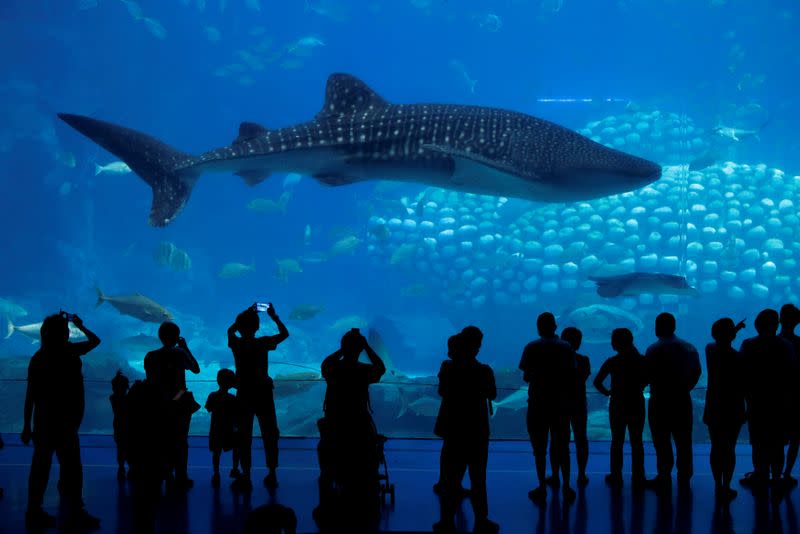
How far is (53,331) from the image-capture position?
10.8ft

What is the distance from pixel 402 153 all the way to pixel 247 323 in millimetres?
2409

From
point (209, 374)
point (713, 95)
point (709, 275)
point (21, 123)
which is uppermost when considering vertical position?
point (713, 95)

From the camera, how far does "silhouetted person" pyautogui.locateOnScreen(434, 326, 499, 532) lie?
3123 mm

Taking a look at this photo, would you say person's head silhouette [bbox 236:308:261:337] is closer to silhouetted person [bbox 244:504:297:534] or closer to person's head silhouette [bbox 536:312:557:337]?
person's head silhouette [bbox 536:312:557:337]

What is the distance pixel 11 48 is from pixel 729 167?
44.3 metres

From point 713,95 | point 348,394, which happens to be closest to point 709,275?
point 348,394

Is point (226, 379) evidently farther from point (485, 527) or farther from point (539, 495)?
point (539, 495)

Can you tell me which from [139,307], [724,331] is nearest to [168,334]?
[724,331]

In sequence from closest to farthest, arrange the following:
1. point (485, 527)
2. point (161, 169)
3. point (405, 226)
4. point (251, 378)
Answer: point (485, 527) → point (251, 378) → point (161, 169) → point (405, 226)

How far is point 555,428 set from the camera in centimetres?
377

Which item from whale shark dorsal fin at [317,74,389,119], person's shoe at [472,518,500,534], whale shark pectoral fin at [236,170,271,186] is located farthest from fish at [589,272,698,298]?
person's shoe at [472,518,500,534]

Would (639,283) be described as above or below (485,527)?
above

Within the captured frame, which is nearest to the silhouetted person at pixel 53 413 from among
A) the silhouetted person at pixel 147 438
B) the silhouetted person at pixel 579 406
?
the silhouetted person at pixel 147 438

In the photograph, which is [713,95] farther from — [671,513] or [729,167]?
[671,513]
